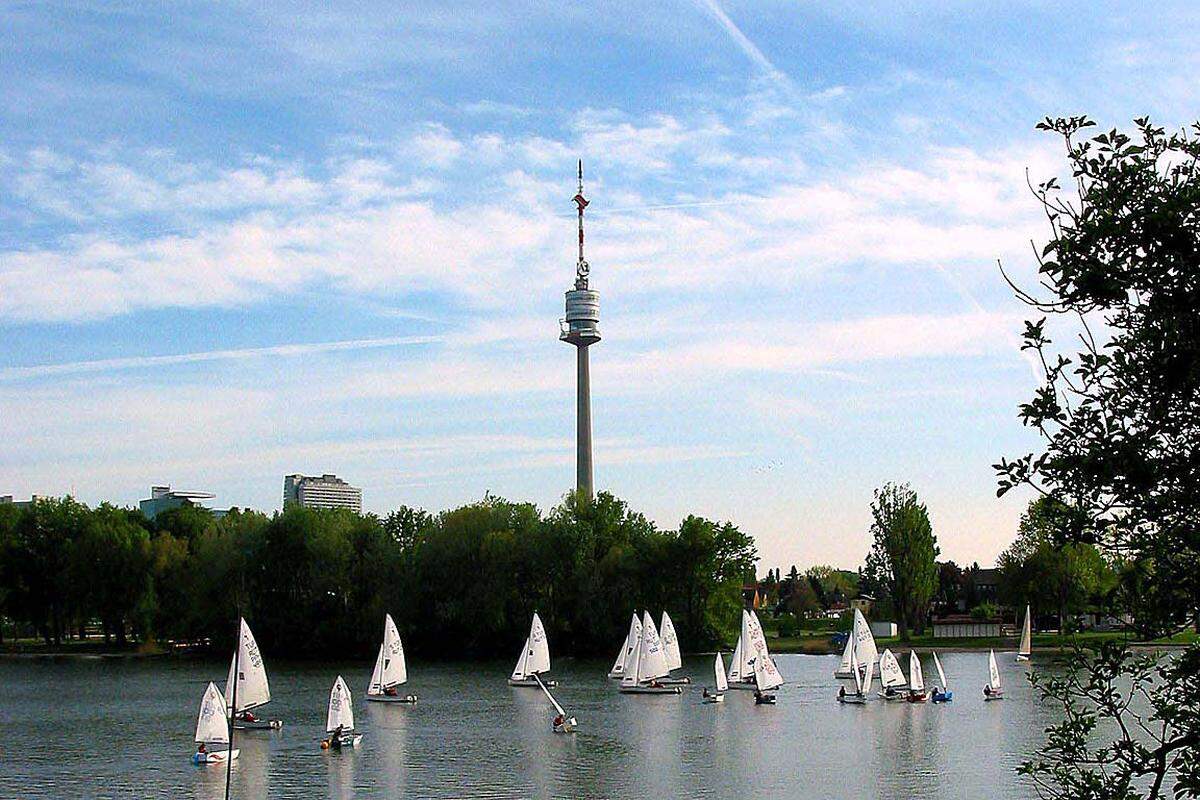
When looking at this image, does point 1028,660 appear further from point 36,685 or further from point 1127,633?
point 1127,633

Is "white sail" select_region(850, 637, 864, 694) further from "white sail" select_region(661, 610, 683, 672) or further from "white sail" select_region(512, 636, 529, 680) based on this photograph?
"white sail" select_region(512, 636, 529, 680)

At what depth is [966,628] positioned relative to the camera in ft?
364

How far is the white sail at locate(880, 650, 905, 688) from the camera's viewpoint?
215 feet

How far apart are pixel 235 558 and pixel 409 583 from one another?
13.5 meters

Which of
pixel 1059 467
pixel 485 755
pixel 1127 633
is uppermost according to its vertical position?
pixel 1059 467

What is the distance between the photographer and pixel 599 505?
10356cm

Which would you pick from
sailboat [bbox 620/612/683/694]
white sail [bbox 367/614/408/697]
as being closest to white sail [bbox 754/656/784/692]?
sailboat [bbox 620/612/683/694]

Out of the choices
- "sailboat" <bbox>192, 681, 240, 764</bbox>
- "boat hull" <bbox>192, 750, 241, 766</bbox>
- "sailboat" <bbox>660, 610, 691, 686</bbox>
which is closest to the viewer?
"boat hull" <bbox>192, 750, 241, 766</bbox>

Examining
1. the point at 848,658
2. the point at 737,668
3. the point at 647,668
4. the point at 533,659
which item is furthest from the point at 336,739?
the point at 848,658

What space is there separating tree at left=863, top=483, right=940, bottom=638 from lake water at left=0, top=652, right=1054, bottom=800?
102 feet

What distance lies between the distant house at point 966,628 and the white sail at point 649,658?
46304 millimetres

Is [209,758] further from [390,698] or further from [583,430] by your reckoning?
[583,430]

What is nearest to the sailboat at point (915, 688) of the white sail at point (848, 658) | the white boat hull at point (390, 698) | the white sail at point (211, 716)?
the white sail at point (848, 658)

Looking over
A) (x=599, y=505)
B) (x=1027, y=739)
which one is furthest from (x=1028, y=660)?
(x=1027, y=739)
